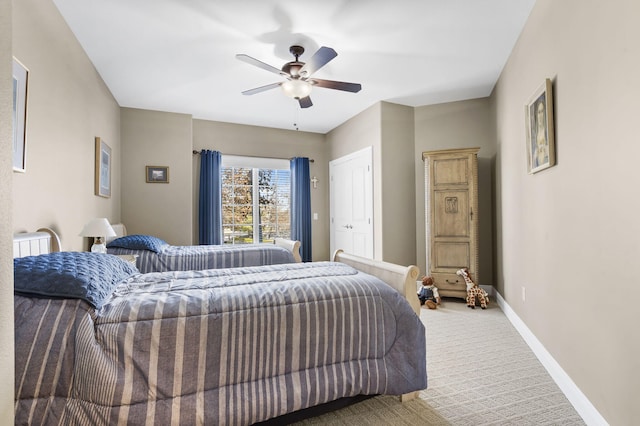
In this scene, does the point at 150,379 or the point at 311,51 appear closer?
the point at 150,379

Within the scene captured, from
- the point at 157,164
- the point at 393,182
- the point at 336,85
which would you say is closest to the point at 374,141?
the point at 393,182

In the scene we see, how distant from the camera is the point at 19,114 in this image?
1913 mm

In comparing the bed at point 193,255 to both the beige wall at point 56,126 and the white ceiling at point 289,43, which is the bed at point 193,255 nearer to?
the beige wall at point 56,126

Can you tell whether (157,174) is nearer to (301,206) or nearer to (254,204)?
(254,204)

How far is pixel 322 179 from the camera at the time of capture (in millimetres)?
6109

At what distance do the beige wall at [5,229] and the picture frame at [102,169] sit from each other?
2.98 metres

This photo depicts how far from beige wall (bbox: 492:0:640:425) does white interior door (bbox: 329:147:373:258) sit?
234 cm

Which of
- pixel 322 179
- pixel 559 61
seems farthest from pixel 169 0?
pixel 322 179

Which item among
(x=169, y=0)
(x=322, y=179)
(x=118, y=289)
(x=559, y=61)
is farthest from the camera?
(x=322, y=179)

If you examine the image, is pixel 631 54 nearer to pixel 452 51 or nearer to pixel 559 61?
pixel 559 61

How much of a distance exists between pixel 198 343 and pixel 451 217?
11.5 ft

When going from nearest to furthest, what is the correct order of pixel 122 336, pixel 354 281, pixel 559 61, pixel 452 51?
pixel 122 336, pixel 354 281, pixel 559 61, pixel 452 51

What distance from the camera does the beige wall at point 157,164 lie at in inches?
181

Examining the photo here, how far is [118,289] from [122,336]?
412 millimetres
